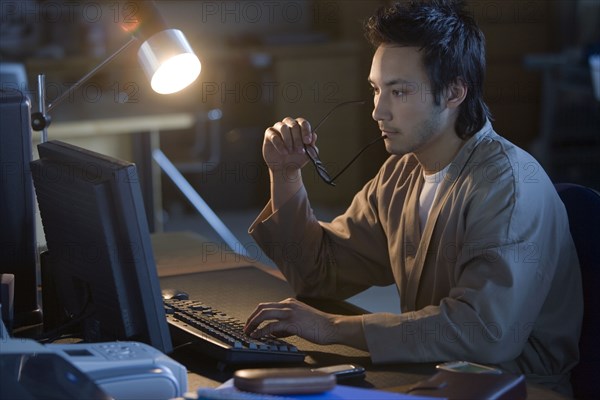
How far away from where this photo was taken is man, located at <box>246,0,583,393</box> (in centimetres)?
148

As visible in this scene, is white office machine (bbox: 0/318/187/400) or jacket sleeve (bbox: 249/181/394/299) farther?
jacket sleeve (bbox: 249/181/394/299)

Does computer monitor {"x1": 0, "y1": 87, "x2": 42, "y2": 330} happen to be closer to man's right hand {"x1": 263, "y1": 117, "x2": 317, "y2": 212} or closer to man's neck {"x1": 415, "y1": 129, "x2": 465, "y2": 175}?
man's right hand {"x1": 263, "y1": 117, "x2": 317, "y2": 212}

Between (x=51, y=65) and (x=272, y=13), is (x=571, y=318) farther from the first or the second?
(x=272, y=13)

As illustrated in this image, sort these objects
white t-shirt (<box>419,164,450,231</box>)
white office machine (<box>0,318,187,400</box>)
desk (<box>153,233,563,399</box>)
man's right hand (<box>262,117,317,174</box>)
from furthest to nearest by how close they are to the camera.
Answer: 1. man's right hand (<box>262,117,317,174</box>)
2. white t-shirt (<box>419,164,450,231</box>)
3. desk (<box>153,233,563,399</box>)
4. white office machine (<box>0,318,187,400</box>)

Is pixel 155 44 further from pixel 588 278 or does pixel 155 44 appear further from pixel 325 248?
pixel 588 278

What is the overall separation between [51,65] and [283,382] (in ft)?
14.4

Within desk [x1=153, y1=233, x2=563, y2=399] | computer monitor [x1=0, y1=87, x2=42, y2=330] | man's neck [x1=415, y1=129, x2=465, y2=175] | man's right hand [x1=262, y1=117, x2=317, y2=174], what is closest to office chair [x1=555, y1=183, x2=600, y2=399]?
man's neck [x1=415, y1=129, x2=465, y2=175]

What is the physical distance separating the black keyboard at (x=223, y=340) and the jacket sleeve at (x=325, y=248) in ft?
0.98

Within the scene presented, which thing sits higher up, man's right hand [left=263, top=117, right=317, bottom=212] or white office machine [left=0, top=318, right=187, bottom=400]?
man's right hand [left=263, top=117, right=317, bottom=212]

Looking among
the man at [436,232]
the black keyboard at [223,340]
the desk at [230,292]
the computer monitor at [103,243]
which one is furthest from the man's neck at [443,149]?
the computer monitor at [103,243]

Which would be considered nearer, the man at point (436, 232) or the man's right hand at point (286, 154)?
the man at point (436, 232)

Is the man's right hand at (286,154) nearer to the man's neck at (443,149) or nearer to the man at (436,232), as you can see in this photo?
the man at (436,232)

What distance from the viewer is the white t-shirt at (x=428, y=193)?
1.75m

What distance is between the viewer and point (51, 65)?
520cm
